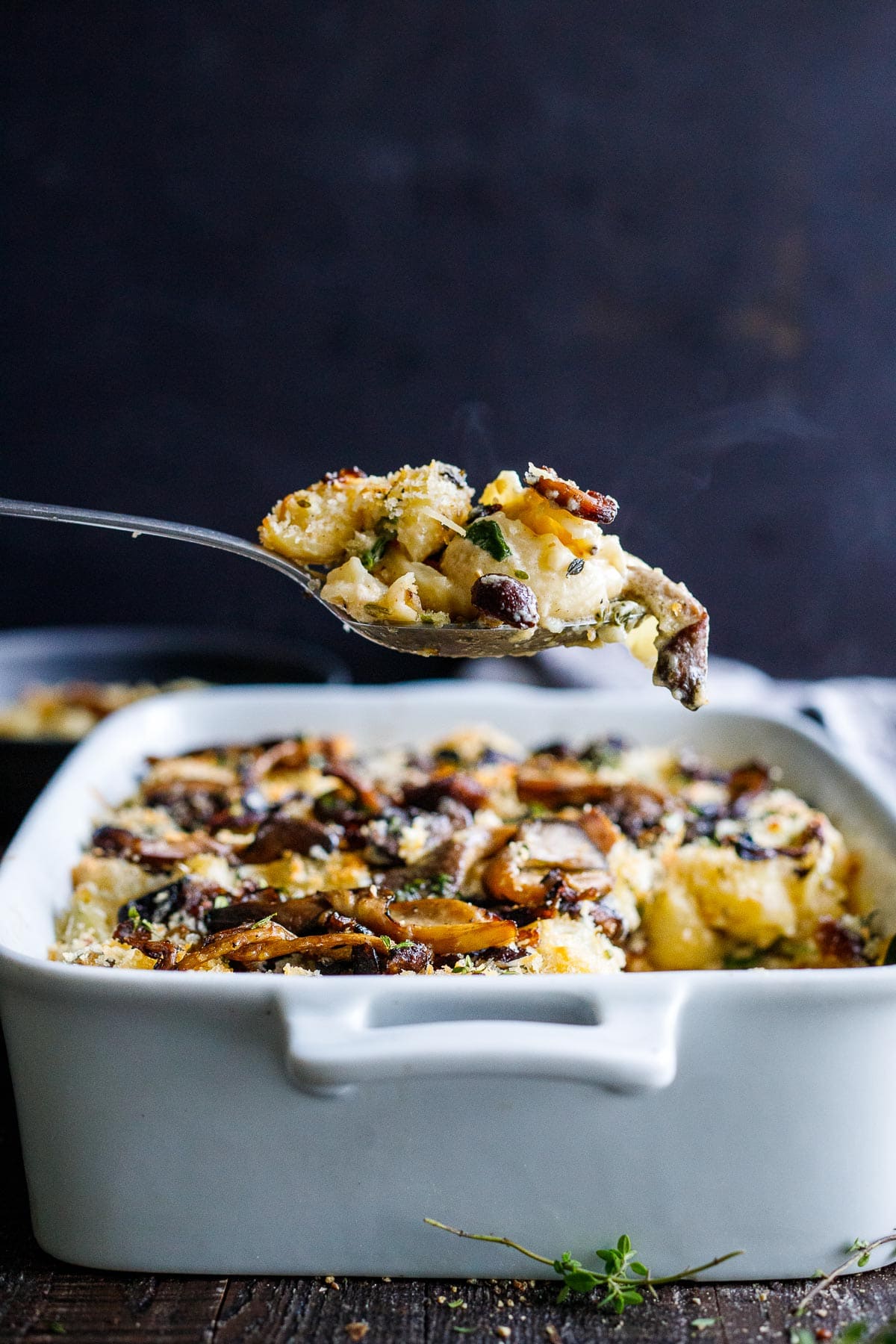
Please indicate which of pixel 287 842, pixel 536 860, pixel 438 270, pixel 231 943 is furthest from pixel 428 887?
pixel 438 270

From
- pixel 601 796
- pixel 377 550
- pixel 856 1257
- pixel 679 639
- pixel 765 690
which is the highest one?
pixel 377 550

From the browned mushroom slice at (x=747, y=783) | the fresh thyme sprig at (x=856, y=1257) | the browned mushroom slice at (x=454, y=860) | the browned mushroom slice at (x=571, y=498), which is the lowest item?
the fresh thyme sprig at (x=856, y=1257)

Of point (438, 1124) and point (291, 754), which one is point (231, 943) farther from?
point (291, 754)

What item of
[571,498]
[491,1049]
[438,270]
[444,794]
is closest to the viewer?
[491,1049]

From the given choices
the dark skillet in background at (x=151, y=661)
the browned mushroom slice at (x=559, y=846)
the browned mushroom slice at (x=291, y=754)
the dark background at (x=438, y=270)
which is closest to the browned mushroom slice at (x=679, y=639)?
the browned mushroom slice at (x=559, y=846)

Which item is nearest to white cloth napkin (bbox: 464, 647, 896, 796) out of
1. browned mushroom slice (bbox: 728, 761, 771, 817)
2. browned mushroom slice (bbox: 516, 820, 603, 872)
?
browned mushroom slice (bbox: 728, 761, 771, 817)

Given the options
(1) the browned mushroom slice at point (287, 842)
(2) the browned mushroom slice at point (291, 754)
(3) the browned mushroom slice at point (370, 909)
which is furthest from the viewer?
(2) the browned mushroom slice at point (291, 754)

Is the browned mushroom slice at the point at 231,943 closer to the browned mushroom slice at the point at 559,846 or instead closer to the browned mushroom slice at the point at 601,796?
the browned mushroom slice at the point at 559,846

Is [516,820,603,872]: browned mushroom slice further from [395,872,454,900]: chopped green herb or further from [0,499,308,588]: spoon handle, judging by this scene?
[0,499,308,588]: spoon handle

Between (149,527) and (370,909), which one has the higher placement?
(149,527)
